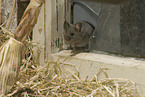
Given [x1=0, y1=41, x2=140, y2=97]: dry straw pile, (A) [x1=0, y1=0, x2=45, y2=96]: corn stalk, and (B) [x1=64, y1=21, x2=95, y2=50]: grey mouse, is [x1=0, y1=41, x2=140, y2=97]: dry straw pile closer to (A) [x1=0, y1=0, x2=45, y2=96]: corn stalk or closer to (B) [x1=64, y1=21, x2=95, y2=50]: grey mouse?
(A) [x1=0, y1=0, x2=45, y2=96]: corn stalk

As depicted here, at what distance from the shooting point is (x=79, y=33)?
1.43 metres

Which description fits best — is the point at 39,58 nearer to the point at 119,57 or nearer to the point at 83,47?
the point at 83,47

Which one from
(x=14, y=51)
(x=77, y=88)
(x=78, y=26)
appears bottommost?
(x=77, y=88)

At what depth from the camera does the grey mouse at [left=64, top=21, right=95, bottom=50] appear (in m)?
1.40

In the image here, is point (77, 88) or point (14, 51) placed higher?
point (14, 51)

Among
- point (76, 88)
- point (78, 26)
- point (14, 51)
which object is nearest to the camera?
point (14, 51)

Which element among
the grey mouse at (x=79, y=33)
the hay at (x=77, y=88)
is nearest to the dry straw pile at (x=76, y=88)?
the hay at (x=77, y=88)

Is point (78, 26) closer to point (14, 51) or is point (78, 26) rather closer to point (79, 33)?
point (79, 33)

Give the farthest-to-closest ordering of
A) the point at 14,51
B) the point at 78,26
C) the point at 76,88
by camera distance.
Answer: the point at 78,26
the point at 76,88
the point at 14,51

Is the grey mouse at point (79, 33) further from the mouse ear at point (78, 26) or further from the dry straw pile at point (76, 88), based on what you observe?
the dry straw pile at point (76, 88)

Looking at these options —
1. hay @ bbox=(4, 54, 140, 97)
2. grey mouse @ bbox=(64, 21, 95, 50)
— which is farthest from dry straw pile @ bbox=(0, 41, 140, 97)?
grey mouse @ bbox=(64, 21, 95, 50)

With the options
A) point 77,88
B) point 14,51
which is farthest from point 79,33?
point 14,51

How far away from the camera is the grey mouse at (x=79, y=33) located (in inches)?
55.1

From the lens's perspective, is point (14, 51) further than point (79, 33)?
No
